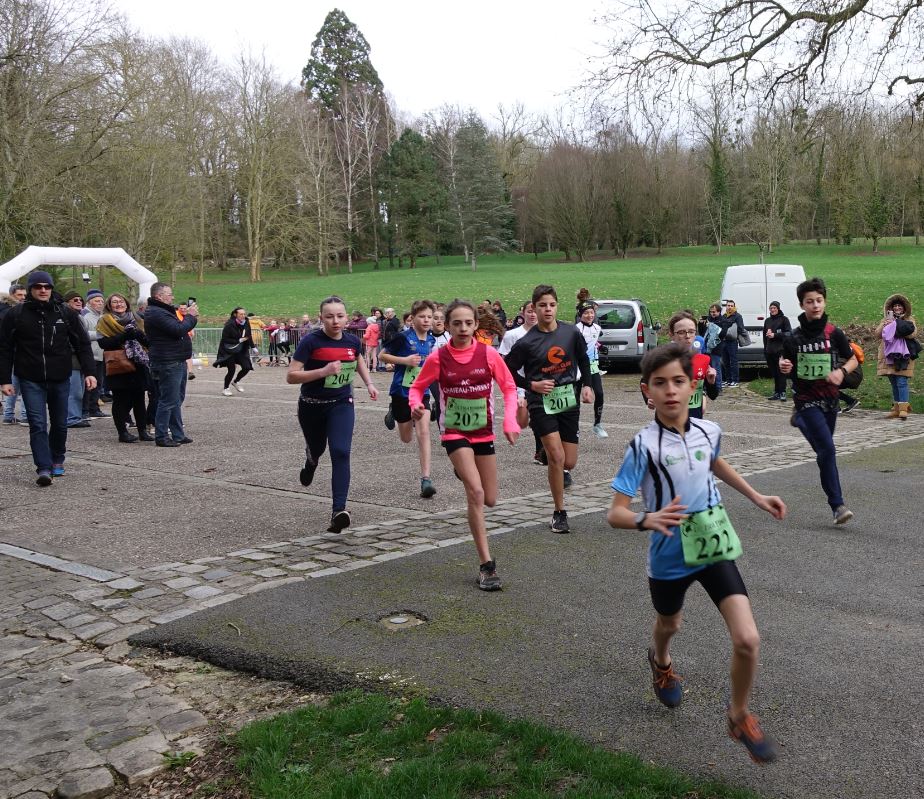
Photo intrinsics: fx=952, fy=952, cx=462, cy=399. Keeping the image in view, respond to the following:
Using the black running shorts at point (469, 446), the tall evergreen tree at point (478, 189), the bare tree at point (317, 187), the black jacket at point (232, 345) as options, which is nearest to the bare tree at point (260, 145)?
the bare tree at point (317, 187)

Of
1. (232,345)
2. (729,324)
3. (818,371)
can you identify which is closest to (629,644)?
(818,371)

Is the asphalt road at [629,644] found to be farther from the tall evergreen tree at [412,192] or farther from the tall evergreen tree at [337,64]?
the tall evergreen tree at [337,64]

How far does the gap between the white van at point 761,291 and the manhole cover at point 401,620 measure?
1883 cm

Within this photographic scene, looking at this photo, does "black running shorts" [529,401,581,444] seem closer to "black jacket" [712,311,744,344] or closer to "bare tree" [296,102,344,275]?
"black jacket" [712,311,744,344]

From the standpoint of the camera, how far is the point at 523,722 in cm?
394

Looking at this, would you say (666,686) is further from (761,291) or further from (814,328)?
(761,291)

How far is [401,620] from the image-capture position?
5.40 meters

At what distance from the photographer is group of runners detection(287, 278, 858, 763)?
385cm

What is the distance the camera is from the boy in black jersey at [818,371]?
7844 mm

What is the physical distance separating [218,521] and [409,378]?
2.59m

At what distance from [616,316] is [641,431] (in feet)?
67.7

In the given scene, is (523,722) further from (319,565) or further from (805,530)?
(805,530)

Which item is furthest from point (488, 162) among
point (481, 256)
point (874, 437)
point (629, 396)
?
point (874, 437)

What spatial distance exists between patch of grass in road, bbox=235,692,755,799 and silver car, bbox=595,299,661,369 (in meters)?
20.3
